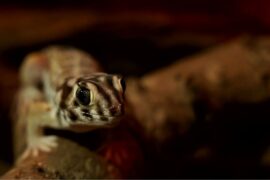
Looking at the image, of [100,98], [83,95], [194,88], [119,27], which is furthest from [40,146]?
[119,27]

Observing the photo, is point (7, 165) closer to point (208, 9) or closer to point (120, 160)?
point (120, 160)

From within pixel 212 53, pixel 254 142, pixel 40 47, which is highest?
pixel 40 47

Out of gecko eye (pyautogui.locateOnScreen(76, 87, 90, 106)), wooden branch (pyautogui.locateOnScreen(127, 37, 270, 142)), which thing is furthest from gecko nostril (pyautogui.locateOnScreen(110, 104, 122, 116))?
wooden branch (pyautogui.locateOnScreen(127, 37, 270, 142))

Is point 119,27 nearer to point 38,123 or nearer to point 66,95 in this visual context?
point 38,123

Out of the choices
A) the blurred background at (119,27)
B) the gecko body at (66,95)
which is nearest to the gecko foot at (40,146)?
the gecko body at (66,95)

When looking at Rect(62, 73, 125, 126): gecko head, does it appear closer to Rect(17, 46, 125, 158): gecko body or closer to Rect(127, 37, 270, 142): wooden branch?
Rect(17, 46, 125, 158): gecko body

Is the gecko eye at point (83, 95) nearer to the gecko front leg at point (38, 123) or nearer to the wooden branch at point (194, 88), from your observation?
the gecko front leg at point (38, 123)

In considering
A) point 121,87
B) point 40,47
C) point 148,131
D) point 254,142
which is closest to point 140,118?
point 148,131

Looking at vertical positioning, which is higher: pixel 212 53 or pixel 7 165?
pixel 212 53
